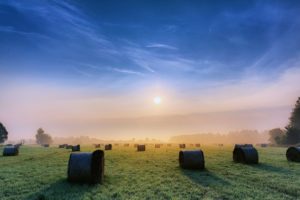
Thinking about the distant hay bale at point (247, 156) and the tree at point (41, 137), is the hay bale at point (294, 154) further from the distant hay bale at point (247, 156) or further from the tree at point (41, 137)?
the tree at point (41, 137)

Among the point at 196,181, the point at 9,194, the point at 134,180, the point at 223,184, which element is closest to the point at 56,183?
the point at 9,194

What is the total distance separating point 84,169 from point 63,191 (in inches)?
73.9

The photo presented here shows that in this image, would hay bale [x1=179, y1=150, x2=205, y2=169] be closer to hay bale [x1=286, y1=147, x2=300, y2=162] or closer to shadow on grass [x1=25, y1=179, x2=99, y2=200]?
shadow on grass [x1=25, y1=179, x2=99, y2=200]

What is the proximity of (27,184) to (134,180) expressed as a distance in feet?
20.4

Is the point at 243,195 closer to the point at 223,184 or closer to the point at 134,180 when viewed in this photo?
the point at 223,184

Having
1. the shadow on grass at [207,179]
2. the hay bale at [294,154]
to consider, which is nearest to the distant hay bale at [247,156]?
the hay bale at [294,154]

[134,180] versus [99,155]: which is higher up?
[99,155]

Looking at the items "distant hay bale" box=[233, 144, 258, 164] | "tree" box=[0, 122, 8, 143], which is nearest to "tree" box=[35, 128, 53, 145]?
"tree" box=[0, 122, 8, 143]

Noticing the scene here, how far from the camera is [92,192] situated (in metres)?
11.5

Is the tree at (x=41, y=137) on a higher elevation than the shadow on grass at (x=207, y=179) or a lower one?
higher

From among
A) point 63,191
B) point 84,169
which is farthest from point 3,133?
point 63,191

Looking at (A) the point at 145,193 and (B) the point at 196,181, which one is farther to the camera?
(B) the point at 196,181

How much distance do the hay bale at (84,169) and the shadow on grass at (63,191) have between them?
18.7 inches

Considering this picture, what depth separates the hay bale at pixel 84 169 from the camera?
1320 centimetres
